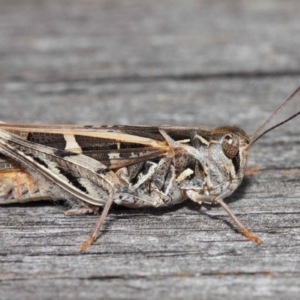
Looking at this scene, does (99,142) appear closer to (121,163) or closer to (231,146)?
(121,163)

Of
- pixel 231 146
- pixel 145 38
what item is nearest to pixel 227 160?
pixel 231 146

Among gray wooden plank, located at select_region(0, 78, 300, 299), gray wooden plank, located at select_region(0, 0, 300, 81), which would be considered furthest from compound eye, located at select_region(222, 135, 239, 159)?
gray wooden plank, located at select_region(0, 0, 300, 81)

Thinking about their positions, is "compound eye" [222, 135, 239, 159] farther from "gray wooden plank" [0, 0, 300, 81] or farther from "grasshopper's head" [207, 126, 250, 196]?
"gray wooden plank" [0, 0, 300, 81]

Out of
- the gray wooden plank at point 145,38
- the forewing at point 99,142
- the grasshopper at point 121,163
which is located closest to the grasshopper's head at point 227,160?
the grasshopper at point 121,163

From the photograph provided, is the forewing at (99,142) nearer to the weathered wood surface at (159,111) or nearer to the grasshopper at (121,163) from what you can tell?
the grasshopper at (121,163)

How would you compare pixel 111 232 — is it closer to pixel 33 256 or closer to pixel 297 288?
pixel 33 256

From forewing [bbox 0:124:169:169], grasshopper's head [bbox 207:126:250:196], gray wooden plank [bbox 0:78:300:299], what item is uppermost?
forewing [bbox 0:124:169:169]
